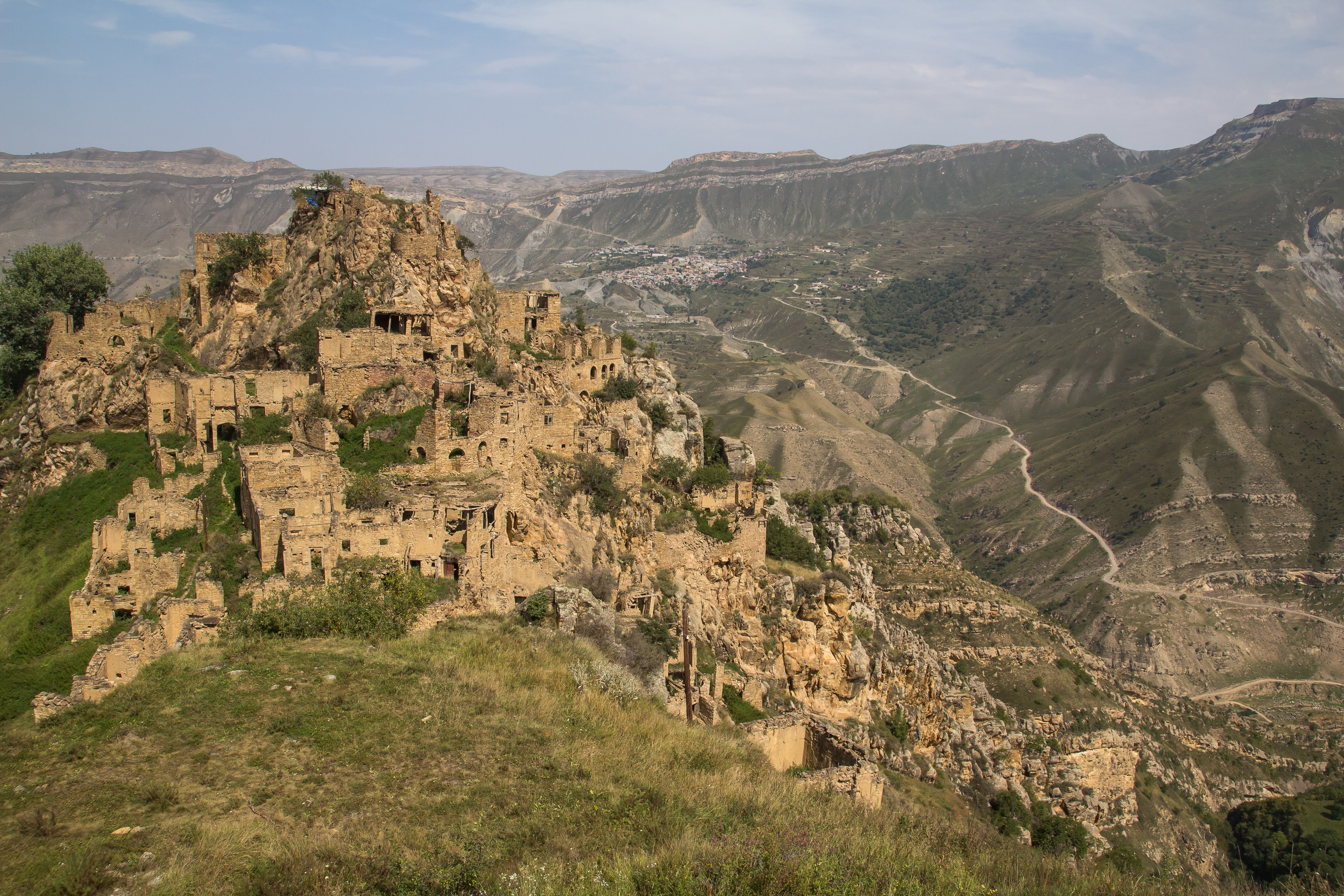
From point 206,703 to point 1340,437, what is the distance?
140 m

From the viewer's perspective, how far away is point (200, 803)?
1205 centimetres

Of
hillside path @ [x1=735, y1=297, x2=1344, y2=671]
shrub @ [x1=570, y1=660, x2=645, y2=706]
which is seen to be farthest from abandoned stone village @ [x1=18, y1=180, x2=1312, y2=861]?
hillside path @ [x1=735, y1=297, x2=1344, y2=671]

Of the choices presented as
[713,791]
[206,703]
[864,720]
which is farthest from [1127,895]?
[864,720]

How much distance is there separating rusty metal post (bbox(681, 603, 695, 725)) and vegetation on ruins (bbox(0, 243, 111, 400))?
105ft

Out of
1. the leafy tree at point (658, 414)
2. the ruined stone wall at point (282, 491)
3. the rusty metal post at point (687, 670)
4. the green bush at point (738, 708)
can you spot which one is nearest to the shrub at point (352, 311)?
the ruined stone wall at point (282, 491)

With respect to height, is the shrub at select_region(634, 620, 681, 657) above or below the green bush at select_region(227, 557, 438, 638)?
below

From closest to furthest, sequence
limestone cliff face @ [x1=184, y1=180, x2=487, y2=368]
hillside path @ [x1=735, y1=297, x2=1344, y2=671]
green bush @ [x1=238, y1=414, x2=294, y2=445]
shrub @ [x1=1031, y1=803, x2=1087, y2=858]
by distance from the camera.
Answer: green bush @ [x1=238, y1=414, x2=294, y2=445] < limestone cliff face @ [x1=184, y1=180, x2=487, y2=368] < shrub @ [x1=1031, y1=803, x2=1087, y2=858] < hillside path @ [x1=735, y1=297, x2=1344, y2=671]

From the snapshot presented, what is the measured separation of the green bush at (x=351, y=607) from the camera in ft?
59.9

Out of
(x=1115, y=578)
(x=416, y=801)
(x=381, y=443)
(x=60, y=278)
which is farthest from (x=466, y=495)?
(x=1115, y=578)

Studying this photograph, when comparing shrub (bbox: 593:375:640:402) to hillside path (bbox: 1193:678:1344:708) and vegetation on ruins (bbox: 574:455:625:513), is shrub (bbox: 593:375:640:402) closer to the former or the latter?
vegetation on ruins (bbox: 574:455:625:513)

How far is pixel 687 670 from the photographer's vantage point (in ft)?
78.2

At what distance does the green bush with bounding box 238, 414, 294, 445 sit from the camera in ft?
89.9

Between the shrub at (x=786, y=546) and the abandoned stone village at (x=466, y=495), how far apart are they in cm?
97

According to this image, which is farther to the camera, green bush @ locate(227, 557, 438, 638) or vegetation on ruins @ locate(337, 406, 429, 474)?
vegetation on ruins @ locate(337, 406, 429, 474)
